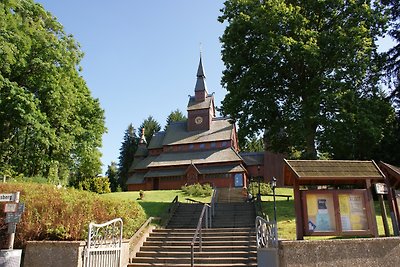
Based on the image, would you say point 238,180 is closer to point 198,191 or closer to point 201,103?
point 198,191

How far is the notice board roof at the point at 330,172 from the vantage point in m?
9.29

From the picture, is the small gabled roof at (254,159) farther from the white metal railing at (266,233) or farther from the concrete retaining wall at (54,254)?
the concrete retaining wall at (54,254)

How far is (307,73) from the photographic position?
22125 mm

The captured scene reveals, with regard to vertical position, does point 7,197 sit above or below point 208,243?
above

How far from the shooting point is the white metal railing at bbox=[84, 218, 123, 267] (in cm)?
884

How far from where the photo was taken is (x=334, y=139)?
1895 cm

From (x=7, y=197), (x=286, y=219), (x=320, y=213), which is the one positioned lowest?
(x=286, y=219)

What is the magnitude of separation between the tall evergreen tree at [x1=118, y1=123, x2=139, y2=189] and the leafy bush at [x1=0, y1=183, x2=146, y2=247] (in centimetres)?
5215

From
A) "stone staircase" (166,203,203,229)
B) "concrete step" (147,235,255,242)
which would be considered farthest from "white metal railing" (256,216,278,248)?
"stone staircase" (166,203,203,229)

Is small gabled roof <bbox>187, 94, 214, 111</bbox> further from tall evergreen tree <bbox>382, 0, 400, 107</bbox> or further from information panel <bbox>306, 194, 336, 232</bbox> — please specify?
information panel <bbox>306, 194, 336, 232</bbox>

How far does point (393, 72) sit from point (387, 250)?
63.4 ft

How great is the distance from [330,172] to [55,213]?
8062 mm

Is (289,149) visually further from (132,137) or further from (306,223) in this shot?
(132,137)

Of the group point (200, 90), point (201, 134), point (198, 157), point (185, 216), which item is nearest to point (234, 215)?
point (185, 216)
